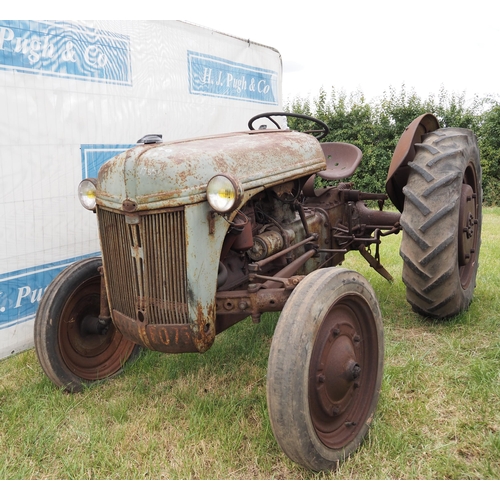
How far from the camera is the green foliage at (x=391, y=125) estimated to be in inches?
439

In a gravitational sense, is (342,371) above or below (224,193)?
below

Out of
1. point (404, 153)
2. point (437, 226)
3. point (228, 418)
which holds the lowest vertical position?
point (228, 418)

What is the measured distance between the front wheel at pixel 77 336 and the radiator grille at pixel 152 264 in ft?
2.35

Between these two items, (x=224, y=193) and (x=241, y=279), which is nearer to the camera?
(x=224, y=193)

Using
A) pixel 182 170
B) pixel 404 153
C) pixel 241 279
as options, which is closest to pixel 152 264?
pixel 182 170

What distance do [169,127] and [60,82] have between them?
47.1 inches

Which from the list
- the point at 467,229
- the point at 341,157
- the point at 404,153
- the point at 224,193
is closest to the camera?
the point at 224,193

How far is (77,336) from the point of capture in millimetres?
3219

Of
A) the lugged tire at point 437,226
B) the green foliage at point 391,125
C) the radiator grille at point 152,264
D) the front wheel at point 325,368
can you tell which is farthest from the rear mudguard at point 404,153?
the green foliage at point 391,125

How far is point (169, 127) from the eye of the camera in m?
4.78

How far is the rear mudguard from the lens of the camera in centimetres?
376

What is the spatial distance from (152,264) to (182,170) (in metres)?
0.46

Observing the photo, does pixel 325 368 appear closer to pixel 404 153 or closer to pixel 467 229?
pixel 467 229

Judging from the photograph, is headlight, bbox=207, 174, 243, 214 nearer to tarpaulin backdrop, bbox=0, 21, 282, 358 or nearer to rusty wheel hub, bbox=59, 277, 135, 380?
rusty wheel hub, bbox=59, 277, 135, 380
